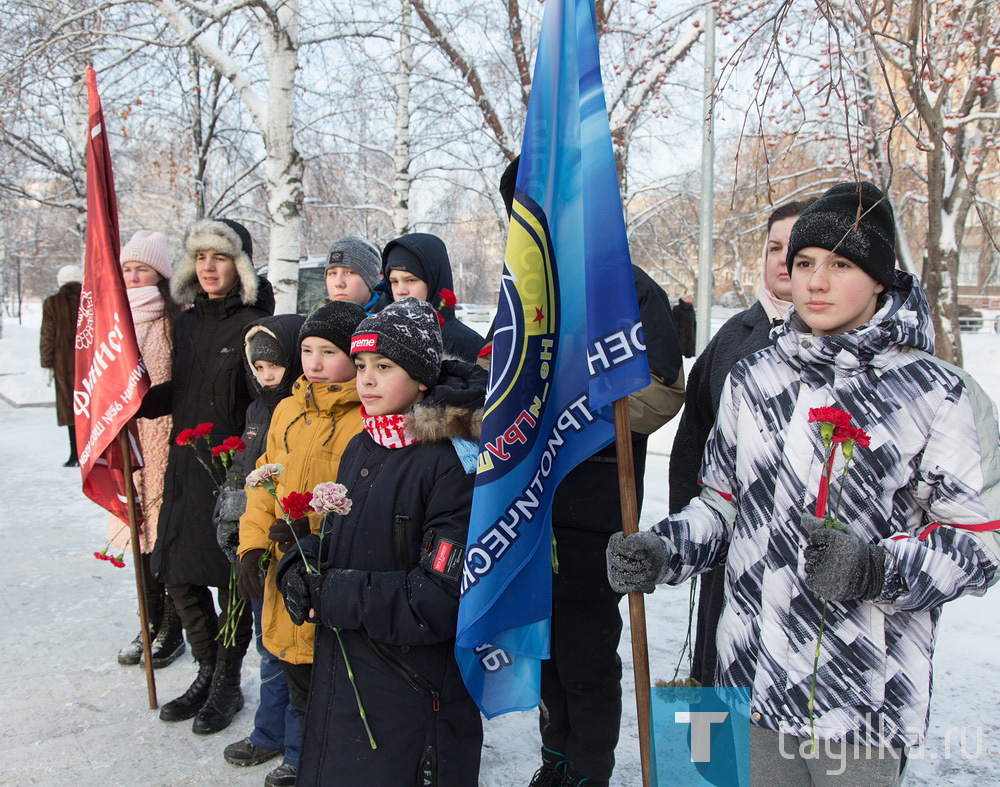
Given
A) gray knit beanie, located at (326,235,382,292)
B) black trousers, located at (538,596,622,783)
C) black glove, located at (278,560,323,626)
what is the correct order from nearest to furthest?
1. black glove, located at (278,560,323,626)
2. black trousers, located at (538,596,622,783)
3. gray knit beanie, located at (326,235,382,292)

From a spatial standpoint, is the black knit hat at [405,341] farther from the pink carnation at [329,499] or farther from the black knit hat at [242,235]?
the black knit hat at [242,235]

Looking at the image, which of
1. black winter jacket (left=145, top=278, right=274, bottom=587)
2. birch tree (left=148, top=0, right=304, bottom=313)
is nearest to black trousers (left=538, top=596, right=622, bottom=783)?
black winter jacket (left=145, top=278, right=274, bottom=587)

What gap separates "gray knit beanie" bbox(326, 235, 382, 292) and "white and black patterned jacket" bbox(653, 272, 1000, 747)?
2.10 metres

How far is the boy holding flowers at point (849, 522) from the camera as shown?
1.50m

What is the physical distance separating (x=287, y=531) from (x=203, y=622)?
1472 mm

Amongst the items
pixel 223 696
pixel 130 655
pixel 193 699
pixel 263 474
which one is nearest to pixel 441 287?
pixel 263 474

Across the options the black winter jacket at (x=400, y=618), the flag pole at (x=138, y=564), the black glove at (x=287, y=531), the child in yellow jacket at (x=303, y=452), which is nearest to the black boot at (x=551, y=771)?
the black winter jacket at (x=400, y=618)

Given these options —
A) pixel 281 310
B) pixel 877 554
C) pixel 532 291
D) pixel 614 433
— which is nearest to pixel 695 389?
pixel 614 433

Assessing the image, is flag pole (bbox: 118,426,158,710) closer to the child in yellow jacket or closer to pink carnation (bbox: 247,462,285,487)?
the child in yellow jacket

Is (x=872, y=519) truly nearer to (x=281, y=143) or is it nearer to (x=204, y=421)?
(x=204, y=421)

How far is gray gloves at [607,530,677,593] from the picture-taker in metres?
1.62

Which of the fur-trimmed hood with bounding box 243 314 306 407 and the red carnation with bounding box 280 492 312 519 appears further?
the fur-trimmed hood with bounding box 243 314 306 407

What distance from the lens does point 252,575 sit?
236cm

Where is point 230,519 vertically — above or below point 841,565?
below
